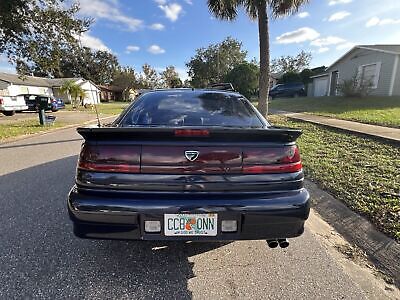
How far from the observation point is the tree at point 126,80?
206ft

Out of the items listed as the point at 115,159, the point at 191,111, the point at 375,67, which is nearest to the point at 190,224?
the point at 115,159

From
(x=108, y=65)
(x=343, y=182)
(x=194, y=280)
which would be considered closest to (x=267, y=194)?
(x=194, y=280)

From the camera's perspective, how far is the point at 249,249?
9.01 feet

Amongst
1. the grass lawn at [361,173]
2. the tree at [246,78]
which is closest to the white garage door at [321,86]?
the tree at [246,78]

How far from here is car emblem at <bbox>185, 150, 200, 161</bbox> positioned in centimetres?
205

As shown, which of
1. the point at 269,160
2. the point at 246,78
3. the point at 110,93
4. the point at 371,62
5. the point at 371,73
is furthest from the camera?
the point at 110,93

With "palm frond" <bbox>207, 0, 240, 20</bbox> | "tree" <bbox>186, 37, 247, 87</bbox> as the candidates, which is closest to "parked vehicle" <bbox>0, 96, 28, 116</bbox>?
"palm frond" <bbox>207, 0, 240, 20</bbox>

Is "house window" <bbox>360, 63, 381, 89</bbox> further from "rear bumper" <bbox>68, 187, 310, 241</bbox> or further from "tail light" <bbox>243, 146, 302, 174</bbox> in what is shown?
"rear bumper" <bbox>68, 187, 310, 241</bbox>

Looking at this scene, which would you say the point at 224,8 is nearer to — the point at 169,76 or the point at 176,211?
the point at 176,211

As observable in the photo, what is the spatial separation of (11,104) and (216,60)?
43.0m

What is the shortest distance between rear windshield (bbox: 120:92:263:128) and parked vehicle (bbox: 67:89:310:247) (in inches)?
29.2

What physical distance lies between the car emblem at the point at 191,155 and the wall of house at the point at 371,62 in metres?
21.8

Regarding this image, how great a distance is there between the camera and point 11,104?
63.8ft

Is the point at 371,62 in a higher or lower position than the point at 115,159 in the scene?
higher
